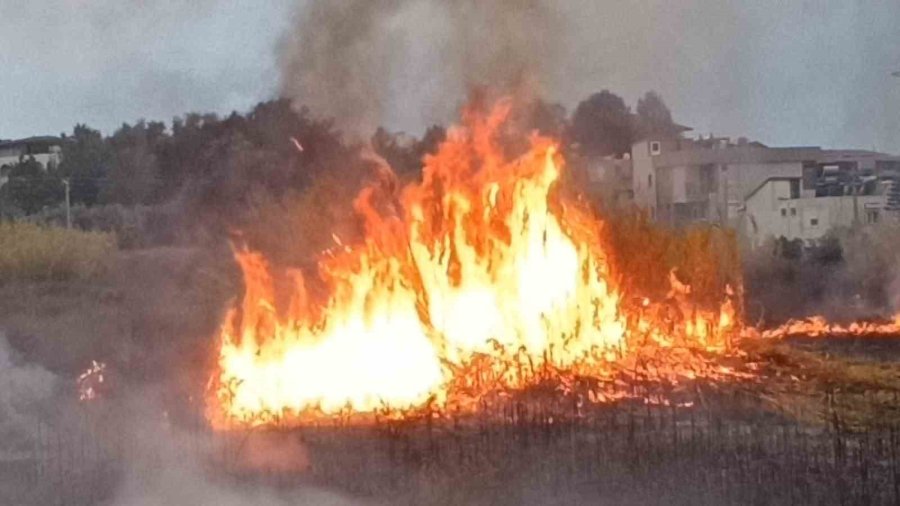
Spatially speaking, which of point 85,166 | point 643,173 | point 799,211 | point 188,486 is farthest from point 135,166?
point 188,486

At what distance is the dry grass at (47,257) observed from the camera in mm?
19500

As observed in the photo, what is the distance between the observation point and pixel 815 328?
56.5 ft

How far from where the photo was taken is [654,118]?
2364 cm

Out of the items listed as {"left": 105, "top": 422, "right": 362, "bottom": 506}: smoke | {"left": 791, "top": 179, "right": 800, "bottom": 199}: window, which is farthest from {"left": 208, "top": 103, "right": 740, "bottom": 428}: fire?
{"left": 791, "top": 179, "right": 800, "bottom": 199}: window

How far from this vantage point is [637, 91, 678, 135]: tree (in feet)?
69.1

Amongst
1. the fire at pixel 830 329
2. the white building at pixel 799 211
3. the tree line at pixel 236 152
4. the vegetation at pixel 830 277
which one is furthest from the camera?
the white building at pixel 799 211

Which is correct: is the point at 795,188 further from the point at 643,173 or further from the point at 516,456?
the point at 516,456

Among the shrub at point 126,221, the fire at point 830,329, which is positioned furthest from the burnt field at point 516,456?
the shrub at point 126,221

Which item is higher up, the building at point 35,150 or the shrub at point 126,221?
the building at point 35,150

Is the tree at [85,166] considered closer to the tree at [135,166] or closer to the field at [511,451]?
the tree at [135,166]

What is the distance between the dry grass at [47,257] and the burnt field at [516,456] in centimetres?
899

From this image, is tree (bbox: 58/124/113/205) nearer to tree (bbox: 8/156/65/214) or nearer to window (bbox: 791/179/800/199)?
tree (bbox: 8/156/65/214)

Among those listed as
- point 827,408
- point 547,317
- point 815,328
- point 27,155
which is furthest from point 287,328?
point 27,155

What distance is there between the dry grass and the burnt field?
29.5 ft
